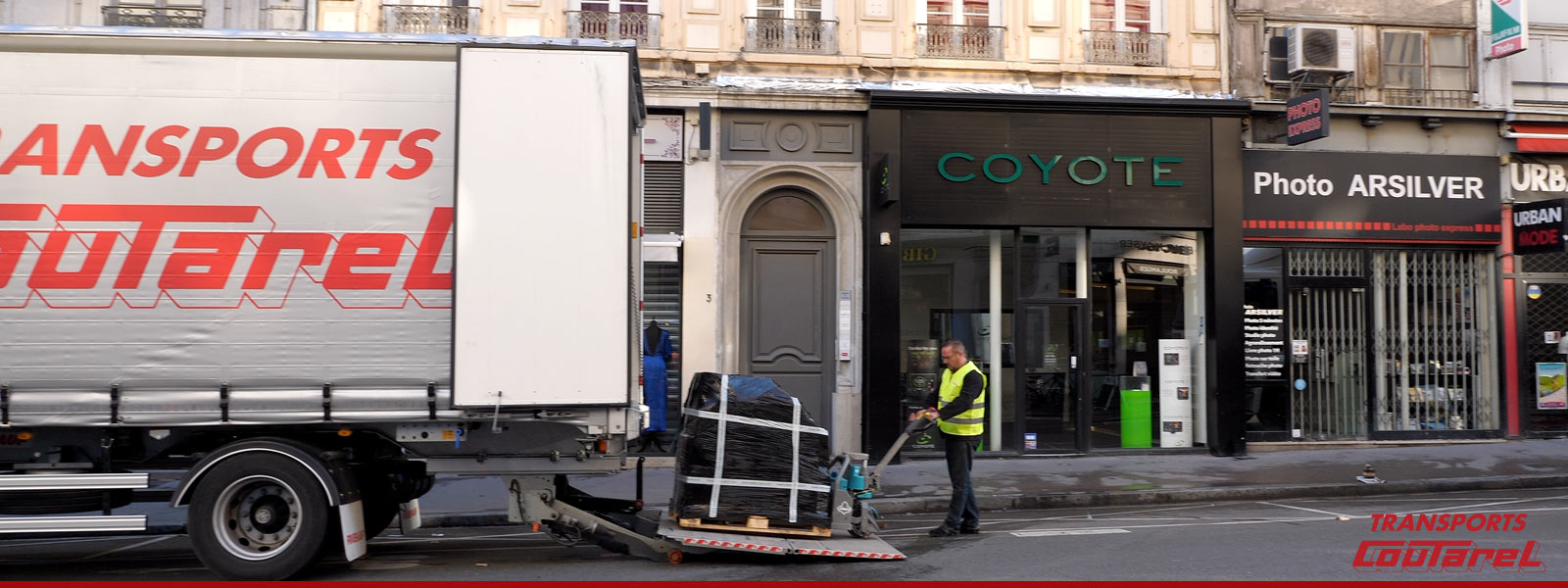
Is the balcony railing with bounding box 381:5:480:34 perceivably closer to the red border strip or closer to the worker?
the worker

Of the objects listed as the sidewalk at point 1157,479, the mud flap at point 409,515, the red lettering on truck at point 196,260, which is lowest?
the sidewalk at point 1157,479

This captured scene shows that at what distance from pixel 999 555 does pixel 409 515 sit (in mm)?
4363

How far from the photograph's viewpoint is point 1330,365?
14758 mm

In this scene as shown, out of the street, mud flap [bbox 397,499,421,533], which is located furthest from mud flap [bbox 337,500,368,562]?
mud flap [bbox 397,499,421,533]

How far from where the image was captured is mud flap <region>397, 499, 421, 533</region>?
8289 millimetres

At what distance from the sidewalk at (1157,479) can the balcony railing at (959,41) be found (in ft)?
17.1

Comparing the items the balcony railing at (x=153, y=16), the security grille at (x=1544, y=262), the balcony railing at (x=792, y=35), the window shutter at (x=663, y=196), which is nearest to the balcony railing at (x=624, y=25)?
the balcony railing at (x=792, y=35)

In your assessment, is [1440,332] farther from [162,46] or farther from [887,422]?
[162,46]

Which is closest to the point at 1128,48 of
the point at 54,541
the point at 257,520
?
the point at 257,520

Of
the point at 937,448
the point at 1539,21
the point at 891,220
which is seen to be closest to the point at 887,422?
the point at 937,448

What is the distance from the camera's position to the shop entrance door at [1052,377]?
1418 cm

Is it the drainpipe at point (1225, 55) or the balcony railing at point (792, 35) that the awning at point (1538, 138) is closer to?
the drainpipe at point (1225, 55)

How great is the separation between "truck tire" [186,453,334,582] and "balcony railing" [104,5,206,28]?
8.86m

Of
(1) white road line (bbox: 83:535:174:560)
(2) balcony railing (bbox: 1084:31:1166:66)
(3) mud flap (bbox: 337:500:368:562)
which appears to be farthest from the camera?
(2) balcony railing (bbox: 1084:31:1166:66)
